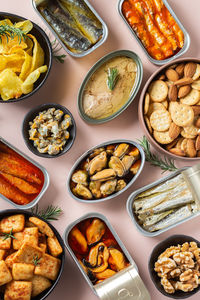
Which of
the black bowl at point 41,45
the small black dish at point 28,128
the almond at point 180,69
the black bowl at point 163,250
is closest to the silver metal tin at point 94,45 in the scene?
the black bowl at point 41,45

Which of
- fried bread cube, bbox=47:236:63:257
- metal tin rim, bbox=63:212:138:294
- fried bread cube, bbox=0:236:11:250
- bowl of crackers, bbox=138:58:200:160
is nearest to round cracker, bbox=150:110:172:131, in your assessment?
bowl of crackers, bbox=138:58:200:160

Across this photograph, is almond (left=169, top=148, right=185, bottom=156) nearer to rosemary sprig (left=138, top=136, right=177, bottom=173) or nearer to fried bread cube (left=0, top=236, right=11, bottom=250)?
rosemary sprig (left=138, top=136, right=177, bottom=173)

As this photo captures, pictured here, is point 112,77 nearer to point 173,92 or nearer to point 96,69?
point 96,69

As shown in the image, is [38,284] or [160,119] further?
[160,119]

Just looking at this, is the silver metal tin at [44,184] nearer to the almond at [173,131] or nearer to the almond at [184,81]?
the almond at [173,131]

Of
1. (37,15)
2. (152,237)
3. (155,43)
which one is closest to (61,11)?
(37,15)

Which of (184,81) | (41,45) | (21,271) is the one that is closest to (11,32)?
(41,45)
